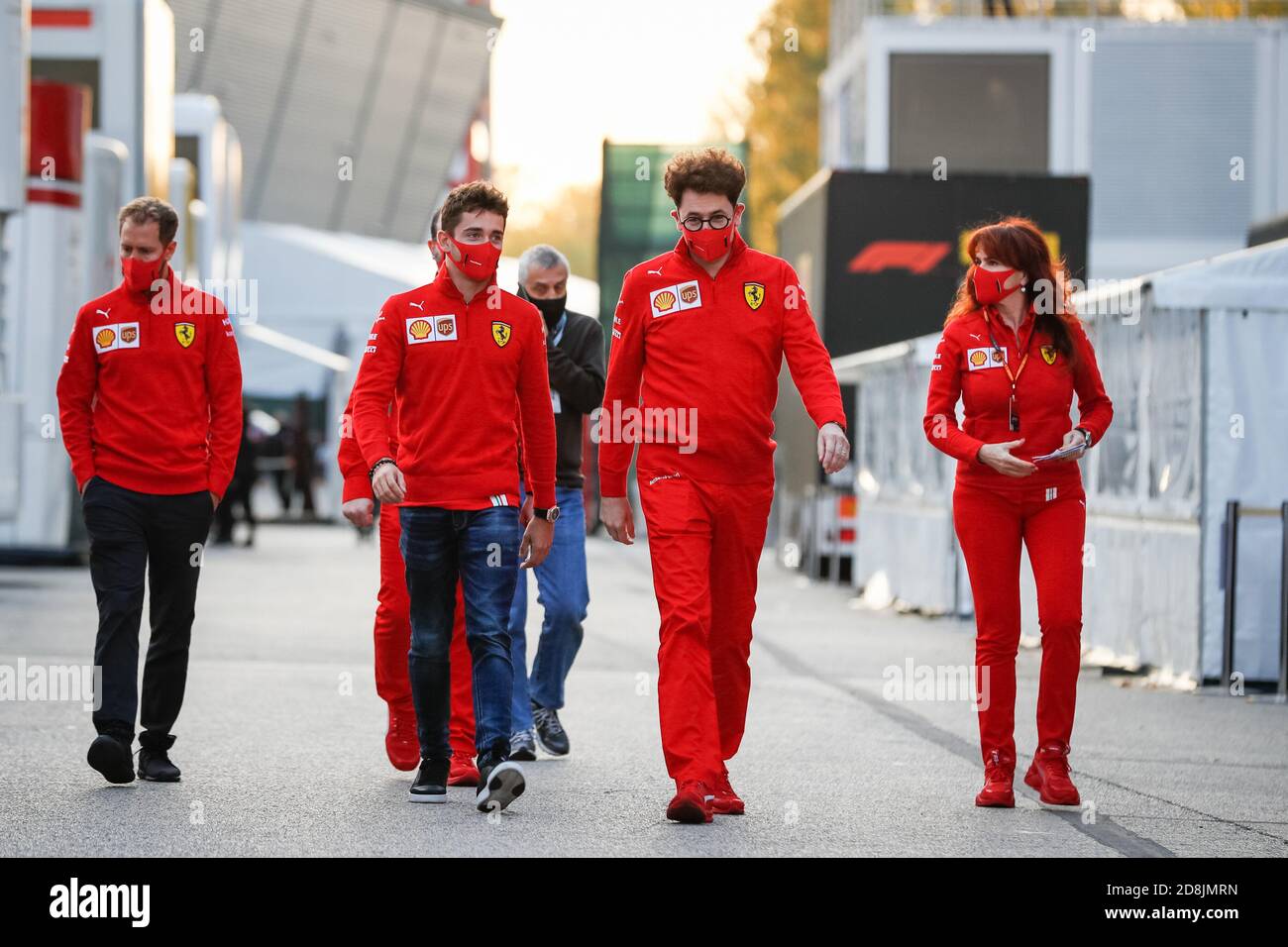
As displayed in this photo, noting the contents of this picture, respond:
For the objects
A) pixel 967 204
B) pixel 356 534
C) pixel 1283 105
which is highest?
pixel 1283 105

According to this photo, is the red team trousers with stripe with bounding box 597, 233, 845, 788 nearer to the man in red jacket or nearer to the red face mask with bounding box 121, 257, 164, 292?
the man in red jacket

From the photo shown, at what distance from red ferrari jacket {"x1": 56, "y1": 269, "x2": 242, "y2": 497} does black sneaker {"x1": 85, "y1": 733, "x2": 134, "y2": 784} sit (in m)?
0.87

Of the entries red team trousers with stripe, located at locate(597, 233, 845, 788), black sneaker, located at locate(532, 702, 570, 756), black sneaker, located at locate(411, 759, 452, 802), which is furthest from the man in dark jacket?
red team trousers with stripe, located at locate(597, 233, 845, 788)

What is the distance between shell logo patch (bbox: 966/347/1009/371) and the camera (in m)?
7.64

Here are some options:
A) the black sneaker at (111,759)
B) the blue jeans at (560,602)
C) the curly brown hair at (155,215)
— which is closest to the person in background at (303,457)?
the blue jeans at (560,602)

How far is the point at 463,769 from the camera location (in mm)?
7824

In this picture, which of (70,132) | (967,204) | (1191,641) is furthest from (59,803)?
(967,204)

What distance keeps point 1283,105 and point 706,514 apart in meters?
A: 31.4

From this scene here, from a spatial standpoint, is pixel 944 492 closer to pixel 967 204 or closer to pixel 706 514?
pixel 967 204

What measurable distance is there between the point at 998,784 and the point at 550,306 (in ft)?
9.12

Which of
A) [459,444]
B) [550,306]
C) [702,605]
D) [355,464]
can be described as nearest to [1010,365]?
[702,605]

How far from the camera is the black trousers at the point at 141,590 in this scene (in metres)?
7.63

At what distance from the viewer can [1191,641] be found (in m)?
12.4

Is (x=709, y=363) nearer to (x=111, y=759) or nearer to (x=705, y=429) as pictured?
(x=705, y=429)
